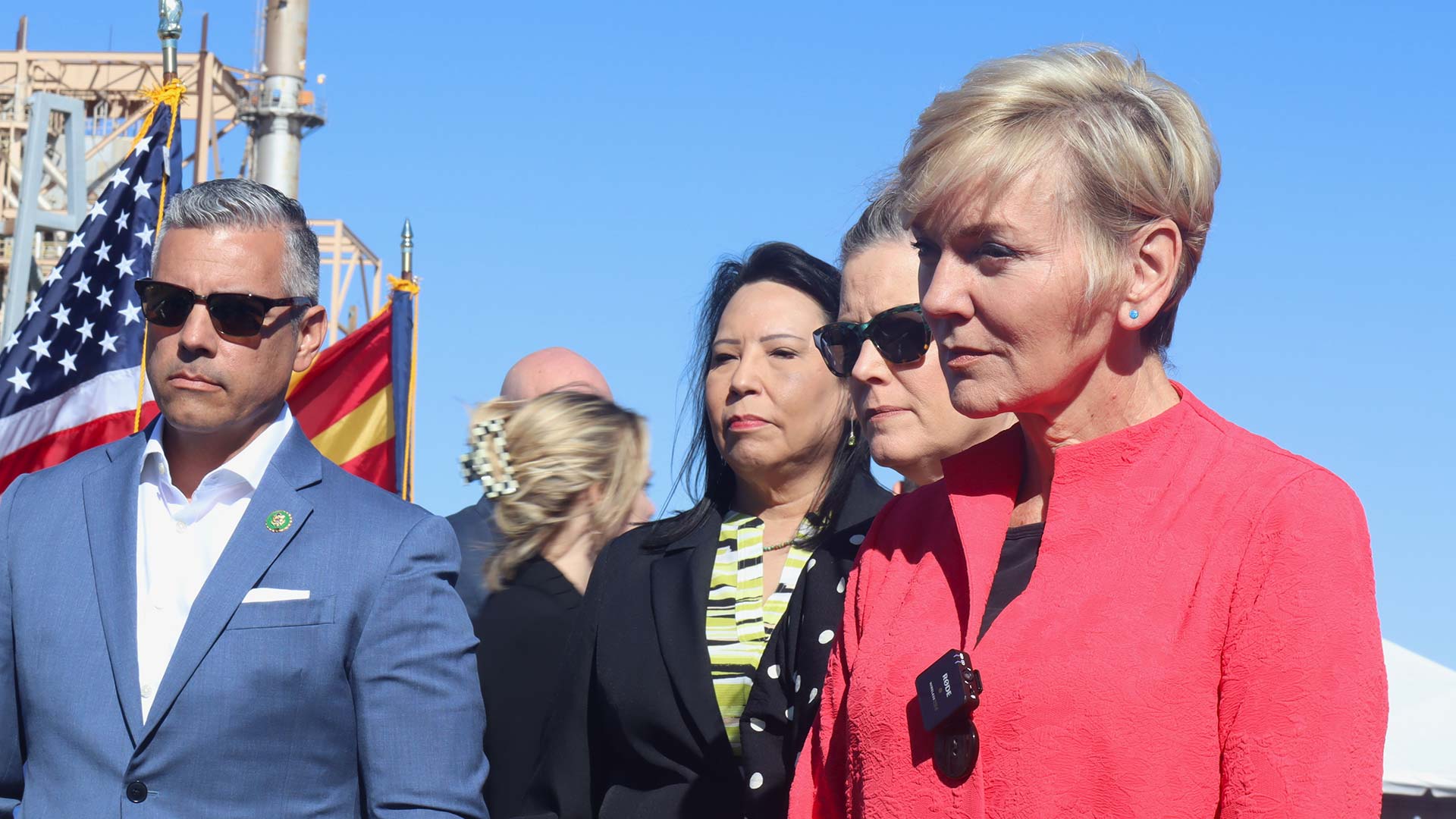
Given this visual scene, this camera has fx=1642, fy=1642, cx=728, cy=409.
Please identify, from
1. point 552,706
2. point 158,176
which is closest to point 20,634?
point 552,706

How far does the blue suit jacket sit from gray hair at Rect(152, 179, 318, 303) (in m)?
0.47

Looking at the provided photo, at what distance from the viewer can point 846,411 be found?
3924 mm

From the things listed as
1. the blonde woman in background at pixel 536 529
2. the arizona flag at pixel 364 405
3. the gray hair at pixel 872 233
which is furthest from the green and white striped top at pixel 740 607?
the arizona flag at pixel 364 405

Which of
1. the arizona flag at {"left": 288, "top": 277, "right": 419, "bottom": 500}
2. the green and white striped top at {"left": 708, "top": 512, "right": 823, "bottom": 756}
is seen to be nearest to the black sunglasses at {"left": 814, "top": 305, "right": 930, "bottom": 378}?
the green and white striped top at {"left": 708, "top": 512, "right": 823, "bottom": 756}

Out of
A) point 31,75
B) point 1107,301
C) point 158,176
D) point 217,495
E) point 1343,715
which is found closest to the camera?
point 1343,715

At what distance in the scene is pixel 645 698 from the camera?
3471 millimetres

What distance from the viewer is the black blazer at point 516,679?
4422 millimetres

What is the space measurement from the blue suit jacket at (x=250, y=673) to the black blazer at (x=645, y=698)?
1.28 feet

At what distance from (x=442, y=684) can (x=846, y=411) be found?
124cm

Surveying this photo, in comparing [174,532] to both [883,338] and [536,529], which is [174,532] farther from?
[536,529]

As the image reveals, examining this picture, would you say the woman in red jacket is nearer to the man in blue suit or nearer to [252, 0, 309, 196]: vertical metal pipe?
the man in blue suit

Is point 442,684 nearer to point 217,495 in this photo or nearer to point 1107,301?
point 217,495

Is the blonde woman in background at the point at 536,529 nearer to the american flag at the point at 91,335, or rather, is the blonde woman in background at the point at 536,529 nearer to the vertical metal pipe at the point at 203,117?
the american flag at the point at 91,335

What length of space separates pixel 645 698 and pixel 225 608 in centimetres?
89
